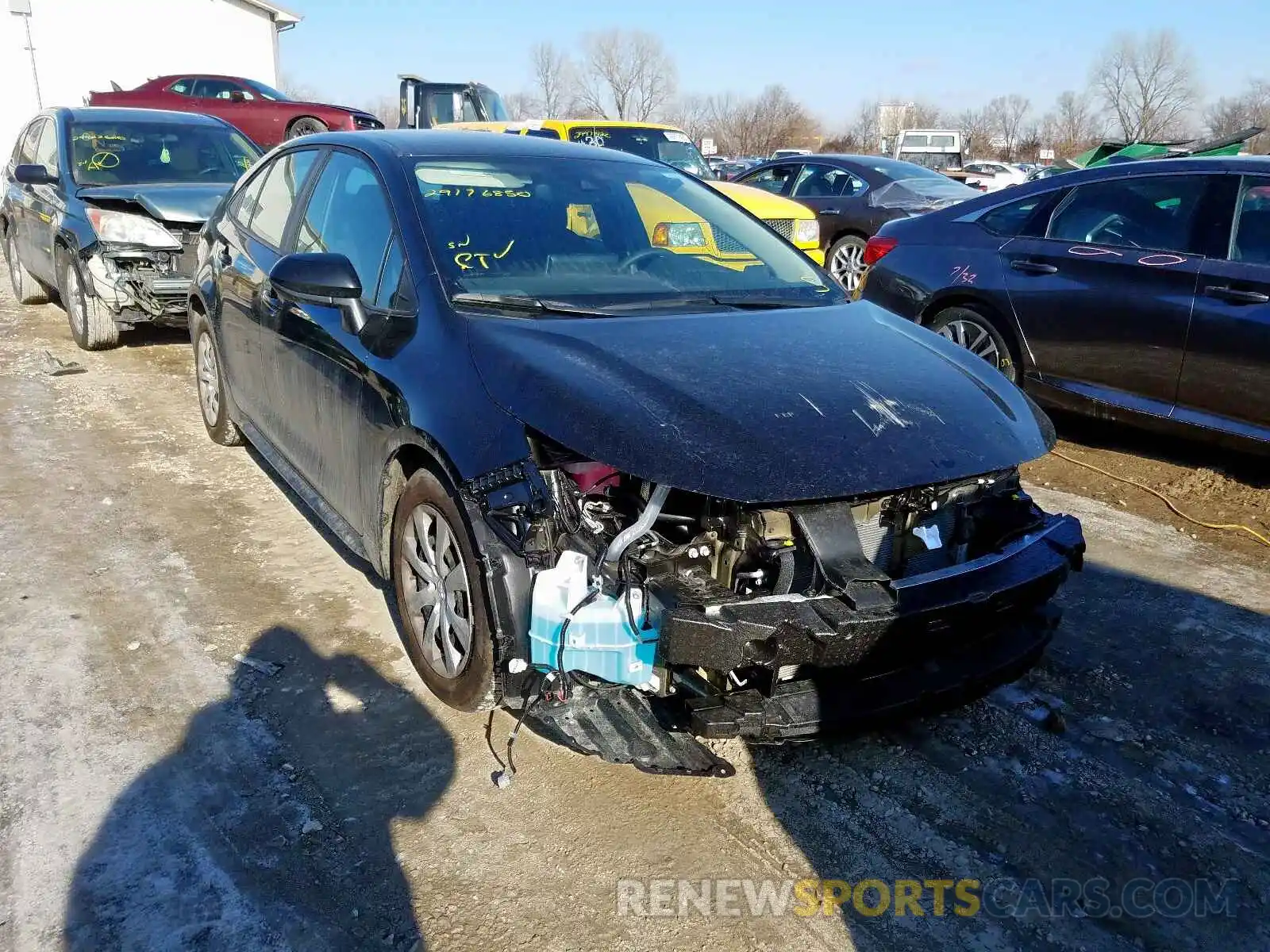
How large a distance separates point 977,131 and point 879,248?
66.2m

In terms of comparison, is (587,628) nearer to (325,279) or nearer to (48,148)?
(325,279)

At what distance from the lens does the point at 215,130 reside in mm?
8828

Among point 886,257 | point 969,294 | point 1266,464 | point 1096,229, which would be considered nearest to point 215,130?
point 886,257

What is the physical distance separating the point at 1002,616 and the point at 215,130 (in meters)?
8.25

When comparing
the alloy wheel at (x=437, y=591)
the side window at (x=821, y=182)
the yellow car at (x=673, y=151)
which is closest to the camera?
the alloy wheel at (x=437, y=591)

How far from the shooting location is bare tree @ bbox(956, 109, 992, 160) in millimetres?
56050

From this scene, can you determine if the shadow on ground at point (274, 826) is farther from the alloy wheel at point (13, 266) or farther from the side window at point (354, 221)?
the alloy wheel at point (13, 266)

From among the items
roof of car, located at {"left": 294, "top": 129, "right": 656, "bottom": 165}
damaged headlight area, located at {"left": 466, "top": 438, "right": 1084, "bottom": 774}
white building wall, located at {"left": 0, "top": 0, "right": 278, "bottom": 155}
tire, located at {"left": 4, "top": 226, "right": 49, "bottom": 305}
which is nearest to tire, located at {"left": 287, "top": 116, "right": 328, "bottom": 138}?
tire, located at {"left": 4, "top": 226, "right": 49, "bottom": 305}

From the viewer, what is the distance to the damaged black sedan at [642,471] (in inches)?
103

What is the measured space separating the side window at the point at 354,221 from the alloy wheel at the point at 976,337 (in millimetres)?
3689

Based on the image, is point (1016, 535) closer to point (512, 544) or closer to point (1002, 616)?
point (1002, 616)

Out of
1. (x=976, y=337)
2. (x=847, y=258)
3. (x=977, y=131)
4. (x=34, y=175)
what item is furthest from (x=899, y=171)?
(x=977, y=131)

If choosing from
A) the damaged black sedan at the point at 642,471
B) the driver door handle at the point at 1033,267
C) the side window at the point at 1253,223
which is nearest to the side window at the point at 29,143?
the damaged black sedan at the point at 642,471

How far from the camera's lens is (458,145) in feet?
13.0
